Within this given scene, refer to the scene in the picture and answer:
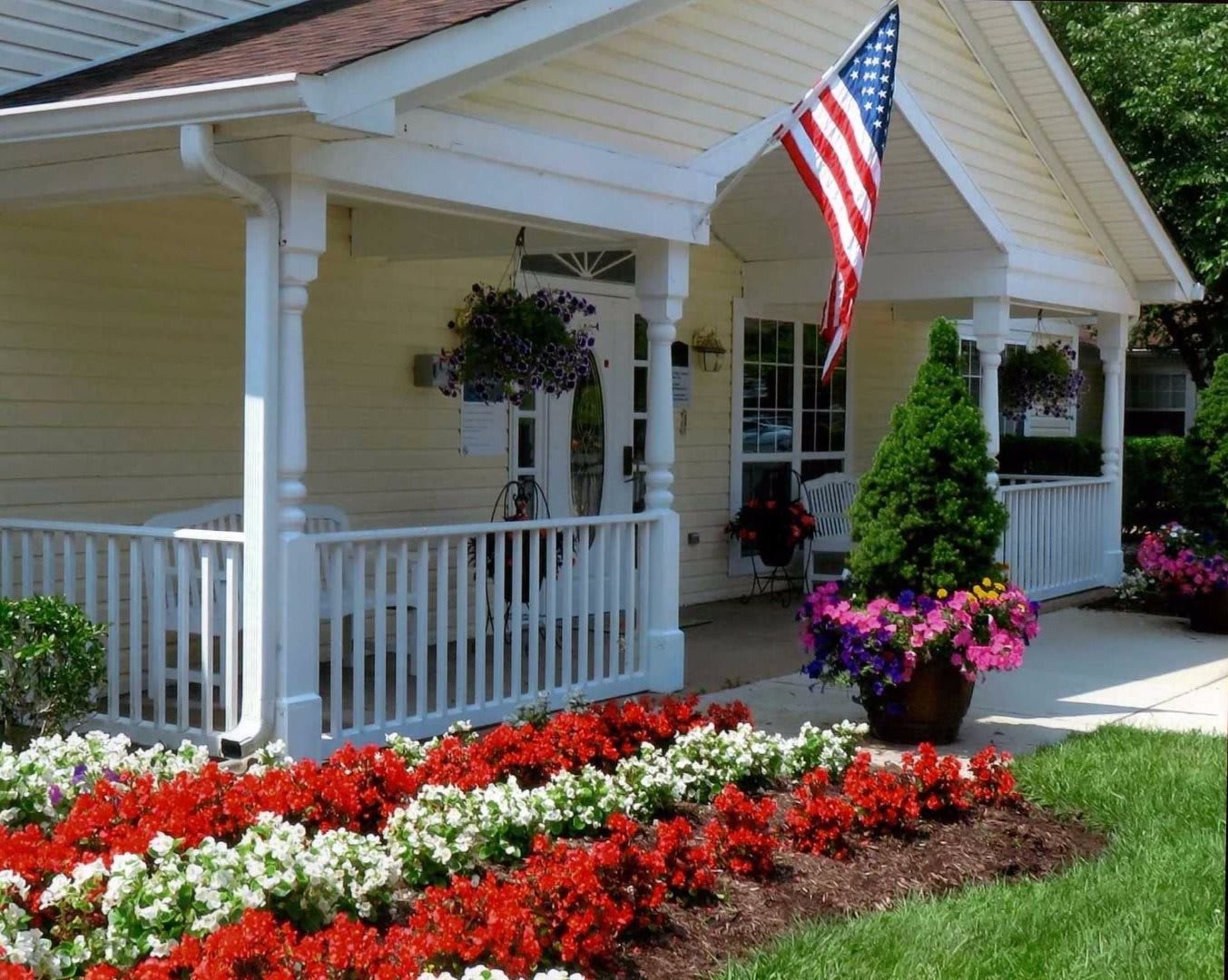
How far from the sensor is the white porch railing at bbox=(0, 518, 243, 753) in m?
6.45

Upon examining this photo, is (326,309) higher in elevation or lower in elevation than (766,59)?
lower

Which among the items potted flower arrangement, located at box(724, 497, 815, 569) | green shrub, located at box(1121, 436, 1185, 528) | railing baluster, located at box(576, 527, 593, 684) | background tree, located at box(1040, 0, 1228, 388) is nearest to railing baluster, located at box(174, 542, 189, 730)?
railing baluster, located at box(576, 527, 593, 684)

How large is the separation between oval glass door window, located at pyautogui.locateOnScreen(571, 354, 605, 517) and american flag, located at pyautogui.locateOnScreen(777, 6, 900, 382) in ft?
11.0

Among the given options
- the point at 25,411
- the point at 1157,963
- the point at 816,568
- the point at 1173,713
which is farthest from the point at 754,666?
the point at 1157,963

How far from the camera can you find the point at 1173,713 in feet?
26.9

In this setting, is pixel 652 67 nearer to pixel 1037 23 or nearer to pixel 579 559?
pixel 579 559

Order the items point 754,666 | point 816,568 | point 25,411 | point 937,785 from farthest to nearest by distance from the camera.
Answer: point 816,568 → point 754,666 → point 25,411 → point 937,785

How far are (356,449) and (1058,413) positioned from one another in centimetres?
869

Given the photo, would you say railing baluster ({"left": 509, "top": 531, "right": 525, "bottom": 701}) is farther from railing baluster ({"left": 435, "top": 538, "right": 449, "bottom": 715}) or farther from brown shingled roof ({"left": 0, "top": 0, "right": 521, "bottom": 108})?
brown shingled roof ({"left": 0, "top": 0, "right": 521, "bottom": 108})

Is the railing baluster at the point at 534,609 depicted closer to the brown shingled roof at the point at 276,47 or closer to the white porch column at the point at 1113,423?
the brown shingled roof at the point at 276,47

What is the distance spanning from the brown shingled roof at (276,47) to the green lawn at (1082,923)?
3.54 metres

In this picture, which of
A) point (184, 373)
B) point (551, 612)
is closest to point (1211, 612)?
point (551, 612)

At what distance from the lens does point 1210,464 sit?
38.2 ft

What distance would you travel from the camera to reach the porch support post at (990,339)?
36.4 feet
